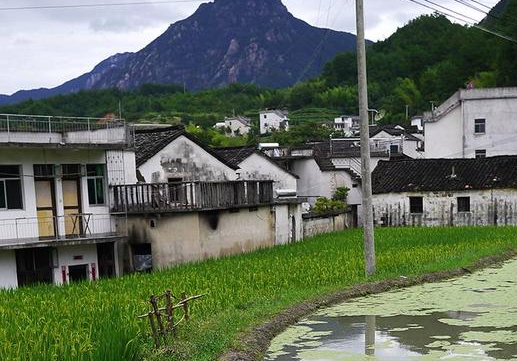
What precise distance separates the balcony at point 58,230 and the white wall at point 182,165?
3.80m

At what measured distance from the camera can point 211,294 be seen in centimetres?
1520

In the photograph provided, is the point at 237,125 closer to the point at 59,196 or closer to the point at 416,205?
the point at 416,205

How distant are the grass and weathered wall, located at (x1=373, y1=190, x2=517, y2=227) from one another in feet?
18.2

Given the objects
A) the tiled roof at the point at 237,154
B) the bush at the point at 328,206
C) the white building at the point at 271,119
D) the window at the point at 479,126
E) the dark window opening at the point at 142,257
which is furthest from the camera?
the white building at the point at 271,119

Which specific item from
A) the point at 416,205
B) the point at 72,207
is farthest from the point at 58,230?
the point at 416,205

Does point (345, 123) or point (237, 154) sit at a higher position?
point (345, 123)

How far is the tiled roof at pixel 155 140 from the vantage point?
28.7 meters

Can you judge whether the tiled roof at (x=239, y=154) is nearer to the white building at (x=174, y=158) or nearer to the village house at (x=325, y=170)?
the village house at (x=325, y=170)

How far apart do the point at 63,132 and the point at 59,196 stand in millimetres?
2402

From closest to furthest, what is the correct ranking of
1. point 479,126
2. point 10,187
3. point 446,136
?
point 10,187 → point 479,126 → point 446,136

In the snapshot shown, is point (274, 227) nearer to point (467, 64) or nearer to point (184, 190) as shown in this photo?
point (184, 190)

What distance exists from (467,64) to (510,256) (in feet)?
160

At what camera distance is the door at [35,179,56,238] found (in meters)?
23.6

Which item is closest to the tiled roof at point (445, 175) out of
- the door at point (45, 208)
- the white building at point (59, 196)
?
the white building at point (59, 196)
